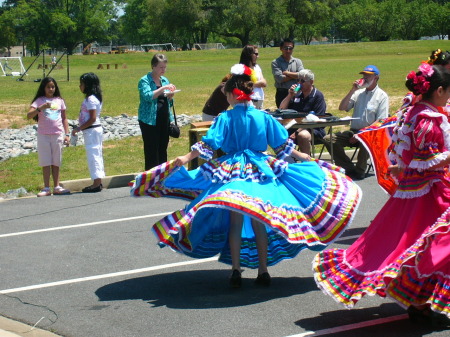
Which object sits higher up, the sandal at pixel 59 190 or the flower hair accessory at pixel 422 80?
the flower hair accessory at pixel 422 80

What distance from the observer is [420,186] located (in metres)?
5.64

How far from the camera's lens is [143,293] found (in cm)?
674

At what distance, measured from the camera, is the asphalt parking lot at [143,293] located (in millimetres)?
5832

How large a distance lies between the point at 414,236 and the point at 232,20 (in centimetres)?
9098

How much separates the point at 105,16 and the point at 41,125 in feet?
337

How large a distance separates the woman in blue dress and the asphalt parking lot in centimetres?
37

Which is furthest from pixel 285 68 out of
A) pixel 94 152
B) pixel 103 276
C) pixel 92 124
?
pixel 103 276

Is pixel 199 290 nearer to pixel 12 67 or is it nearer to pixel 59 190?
pixel 59 190

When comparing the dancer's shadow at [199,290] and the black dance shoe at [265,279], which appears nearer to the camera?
the dancer's shadow at [199,290]

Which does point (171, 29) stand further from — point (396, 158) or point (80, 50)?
point (396, 158)

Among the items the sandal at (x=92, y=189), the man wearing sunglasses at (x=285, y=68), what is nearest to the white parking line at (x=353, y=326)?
the sandal at (x=92, y=189)

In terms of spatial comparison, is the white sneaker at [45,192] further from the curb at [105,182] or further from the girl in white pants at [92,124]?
the girl in white pants at [92,124]

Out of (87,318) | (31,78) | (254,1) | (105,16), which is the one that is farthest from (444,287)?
(105,16)

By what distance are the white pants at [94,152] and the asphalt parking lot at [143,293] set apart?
6.03 ft
